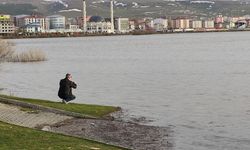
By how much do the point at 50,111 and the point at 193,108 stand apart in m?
9.64

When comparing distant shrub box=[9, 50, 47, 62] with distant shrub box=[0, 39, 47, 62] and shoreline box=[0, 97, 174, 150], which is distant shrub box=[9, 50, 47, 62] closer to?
distant shrub box=[0, 39, 47, 62]

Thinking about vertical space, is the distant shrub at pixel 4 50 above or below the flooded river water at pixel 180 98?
above

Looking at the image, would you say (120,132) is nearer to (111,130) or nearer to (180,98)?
(111,130)

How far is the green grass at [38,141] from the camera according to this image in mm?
13508

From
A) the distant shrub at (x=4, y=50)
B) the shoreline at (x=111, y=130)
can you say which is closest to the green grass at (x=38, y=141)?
the shoreline at (x=111, y=130)

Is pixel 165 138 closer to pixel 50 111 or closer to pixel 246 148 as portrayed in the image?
pixel 246 148

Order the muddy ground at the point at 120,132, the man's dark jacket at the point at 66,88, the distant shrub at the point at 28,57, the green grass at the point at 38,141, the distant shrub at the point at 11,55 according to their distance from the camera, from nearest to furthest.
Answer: the green grass at the point at 38,141, the muddy ground at the point at 120,132, the man's dark jacket at the point at 66,88, the distant shrub at the point at 11,55, the distant shrub at the point at 28,57

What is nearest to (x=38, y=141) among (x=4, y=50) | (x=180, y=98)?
(x=180, y=98)

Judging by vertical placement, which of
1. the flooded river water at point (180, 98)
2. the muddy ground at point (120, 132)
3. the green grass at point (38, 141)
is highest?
the green grass at point (38, 141)

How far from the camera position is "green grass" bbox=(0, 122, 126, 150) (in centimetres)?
1351

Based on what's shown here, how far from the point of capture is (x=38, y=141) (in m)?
14.3

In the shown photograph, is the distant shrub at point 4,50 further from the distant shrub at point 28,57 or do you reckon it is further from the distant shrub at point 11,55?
the distant shrub at point 28,57

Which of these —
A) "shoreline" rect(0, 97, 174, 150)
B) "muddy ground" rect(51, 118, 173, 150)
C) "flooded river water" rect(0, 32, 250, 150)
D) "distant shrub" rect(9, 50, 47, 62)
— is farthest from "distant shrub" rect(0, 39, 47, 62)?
"muddy ground" rect(51, 118, 173, 150)

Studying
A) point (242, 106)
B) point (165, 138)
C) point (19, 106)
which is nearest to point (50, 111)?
point (19, 106)
